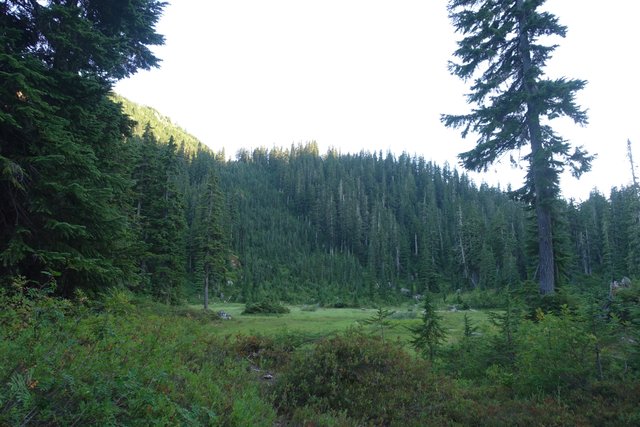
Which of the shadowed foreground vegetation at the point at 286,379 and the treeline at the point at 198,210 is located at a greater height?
the treeline at the point at 198,210

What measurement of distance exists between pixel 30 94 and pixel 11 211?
2.80 m

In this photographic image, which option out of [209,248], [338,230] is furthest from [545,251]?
[338,230]

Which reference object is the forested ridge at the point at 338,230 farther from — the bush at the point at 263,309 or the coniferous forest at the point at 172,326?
the bush at the point at 263,309

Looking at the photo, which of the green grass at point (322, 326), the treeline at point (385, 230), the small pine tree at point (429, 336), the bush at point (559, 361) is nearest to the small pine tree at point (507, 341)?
the green grass at point (322, 326)

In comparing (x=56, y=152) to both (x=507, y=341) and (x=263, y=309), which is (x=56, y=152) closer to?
(x=507, y=341)

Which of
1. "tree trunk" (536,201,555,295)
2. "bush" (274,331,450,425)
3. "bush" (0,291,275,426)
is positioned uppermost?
"tree trunk" (536,201,555,295)

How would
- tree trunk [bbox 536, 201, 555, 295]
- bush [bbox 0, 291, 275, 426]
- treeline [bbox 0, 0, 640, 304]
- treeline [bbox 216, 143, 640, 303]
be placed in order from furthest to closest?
treeline [bbox 216, 143, 640, 303] → tree trunk [bbox 536, 201, 555, 295] → treeline [bbox 0, 0, 640, 304] → bush [bbox 0, 291, 275, 426]

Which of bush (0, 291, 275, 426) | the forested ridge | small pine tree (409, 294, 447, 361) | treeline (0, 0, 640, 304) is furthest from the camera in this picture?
the forested ridge

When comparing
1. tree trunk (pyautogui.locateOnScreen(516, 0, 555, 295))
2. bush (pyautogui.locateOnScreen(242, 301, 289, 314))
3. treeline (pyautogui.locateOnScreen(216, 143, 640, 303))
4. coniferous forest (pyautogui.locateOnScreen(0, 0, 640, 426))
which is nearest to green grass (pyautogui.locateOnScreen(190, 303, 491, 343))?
coniferous forest (pyautogui.locateOnScreen(0, 0, 640, 426))

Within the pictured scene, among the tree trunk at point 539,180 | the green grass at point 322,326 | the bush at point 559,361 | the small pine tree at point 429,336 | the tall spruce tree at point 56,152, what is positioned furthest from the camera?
the green grass at point 322,326

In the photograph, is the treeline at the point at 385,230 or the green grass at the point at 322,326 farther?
the treeline at the point at 385,230

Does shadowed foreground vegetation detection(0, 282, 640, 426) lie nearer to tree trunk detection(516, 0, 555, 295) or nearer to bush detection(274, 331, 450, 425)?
bush detection(274, 331, 450, 425)

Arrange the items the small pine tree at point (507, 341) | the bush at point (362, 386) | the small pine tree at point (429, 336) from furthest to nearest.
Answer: the small pine tree at point (429, 336) < the small pine tree at point (507, 341) < the bush at point (362, 386)

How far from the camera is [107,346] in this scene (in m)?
4.77
